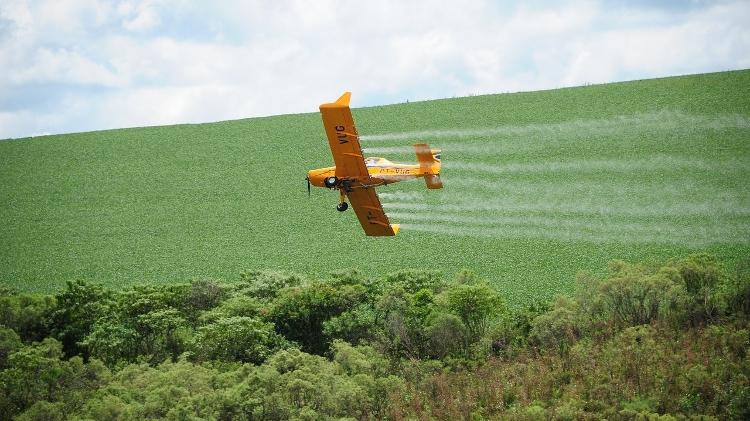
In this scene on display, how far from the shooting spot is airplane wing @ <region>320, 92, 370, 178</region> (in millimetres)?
45438

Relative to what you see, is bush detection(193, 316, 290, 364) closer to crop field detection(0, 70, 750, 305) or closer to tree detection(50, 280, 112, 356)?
tree detection(50, 280, 112, 356)

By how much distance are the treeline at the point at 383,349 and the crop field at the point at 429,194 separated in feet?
31.7

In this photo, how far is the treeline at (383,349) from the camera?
5278cm

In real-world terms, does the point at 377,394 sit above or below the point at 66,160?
below

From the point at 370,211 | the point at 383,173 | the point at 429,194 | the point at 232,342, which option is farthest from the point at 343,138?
the point at 429,194

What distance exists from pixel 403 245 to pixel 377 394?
3151 centimetres

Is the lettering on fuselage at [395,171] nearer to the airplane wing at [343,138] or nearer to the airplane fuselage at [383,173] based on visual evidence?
the airplane fuselage at [383,173]

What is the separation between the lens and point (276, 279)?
7494 cm

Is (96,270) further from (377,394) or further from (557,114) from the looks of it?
(557,114)

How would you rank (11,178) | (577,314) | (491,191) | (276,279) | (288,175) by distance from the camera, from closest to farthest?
(577,314)
(276,279)
(491,191)
(288,175)
(11,178)

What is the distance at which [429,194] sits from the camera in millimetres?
89875

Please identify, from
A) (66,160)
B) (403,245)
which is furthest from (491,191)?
(66,160)

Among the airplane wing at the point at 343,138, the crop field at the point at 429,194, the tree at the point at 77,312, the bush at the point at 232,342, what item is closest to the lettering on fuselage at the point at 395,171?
the airplane wing at the point at 343,138

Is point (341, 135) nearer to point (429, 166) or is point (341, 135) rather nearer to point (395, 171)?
point (395, 171)
